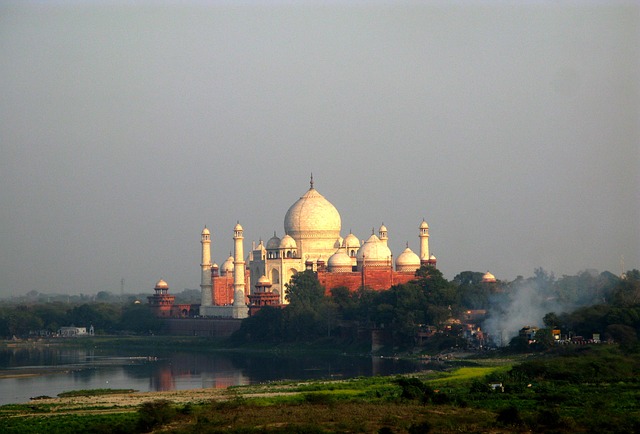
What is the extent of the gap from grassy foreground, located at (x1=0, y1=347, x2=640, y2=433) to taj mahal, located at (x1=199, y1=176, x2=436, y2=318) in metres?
33.9

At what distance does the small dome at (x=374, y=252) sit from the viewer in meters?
86.2

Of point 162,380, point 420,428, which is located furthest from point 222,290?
point 420,428

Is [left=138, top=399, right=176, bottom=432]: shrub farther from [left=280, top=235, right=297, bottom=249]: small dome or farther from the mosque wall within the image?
[left=280, top=235, right=297, bottom=249]: small dome

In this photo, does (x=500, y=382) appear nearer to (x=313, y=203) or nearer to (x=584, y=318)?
(x=584, y=318)

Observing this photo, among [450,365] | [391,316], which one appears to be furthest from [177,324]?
[450,365]

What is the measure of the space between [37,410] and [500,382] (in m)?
15.3

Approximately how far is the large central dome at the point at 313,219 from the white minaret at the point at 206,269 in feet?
22.0

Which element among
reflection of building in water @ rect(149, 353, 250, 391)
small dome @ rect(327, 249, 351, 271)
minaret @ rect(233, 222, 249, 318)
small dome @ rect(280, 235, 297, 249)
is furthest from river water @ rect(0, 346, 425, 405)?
small dome @ rect(280, 235, 297, 249)

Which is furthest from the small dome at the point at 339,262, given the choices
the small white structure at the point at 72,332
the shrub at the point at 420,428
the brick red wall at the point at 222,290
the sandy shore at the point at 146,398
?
the shrub at the point at 420,428

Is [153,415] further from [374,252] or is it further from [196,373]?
[374,252]

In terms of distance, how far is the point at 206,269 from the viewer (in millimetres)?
92938

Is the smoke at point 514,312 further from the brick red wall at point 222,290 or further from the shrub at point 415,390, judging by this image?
the brick red wall at point 222,290

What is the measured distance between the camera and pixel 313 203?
89562 mm

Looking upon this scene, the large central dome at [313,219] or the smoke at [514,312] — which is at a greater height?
the large central dome at [313,219]
